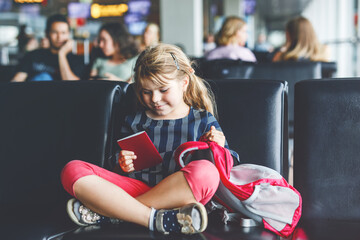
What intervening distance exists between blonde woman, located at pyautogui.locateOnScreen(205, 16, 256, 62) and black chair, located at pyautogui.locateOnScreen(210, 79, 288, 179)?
233cm

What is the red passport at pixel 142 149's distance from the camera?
57.5 inches

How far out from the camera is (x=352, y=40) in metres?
6.17

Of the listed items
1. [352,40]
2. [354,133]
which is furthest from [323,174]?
[352,40]

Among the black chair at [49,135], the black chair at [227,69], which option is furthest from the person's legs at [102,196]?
the black chair at [227,69]

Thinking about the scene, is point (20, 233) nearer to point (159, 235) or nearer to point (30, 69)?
point (159, 235)

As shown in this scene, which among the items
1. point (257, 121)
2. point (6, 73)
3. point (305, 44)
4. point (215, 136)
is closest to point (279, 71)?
point (305, 44)

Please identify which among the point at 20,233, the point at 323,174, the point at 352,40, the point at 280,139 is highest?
the point at 352,40

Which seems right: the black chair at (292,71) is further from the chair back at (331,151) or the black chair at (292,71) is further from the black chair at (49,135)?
the black chair at (49,135)

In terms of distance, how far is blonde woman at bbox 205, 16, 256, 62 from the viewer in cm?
402

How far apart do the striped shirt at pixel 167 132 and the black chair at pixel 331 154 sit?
29 cm

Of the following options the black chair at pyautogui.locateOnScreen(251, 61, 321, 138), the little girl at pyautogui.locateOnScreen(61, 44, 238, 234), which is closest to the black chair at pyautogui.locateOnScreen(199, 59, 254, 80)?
the black chair at pyautogui.locateOnScreen(251, 61, 321, 138)

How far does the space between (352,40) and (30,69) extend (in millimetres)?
4722

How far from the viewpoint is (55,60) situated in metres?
3.62

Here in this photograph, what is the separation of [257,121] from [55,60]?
245 centimetres
